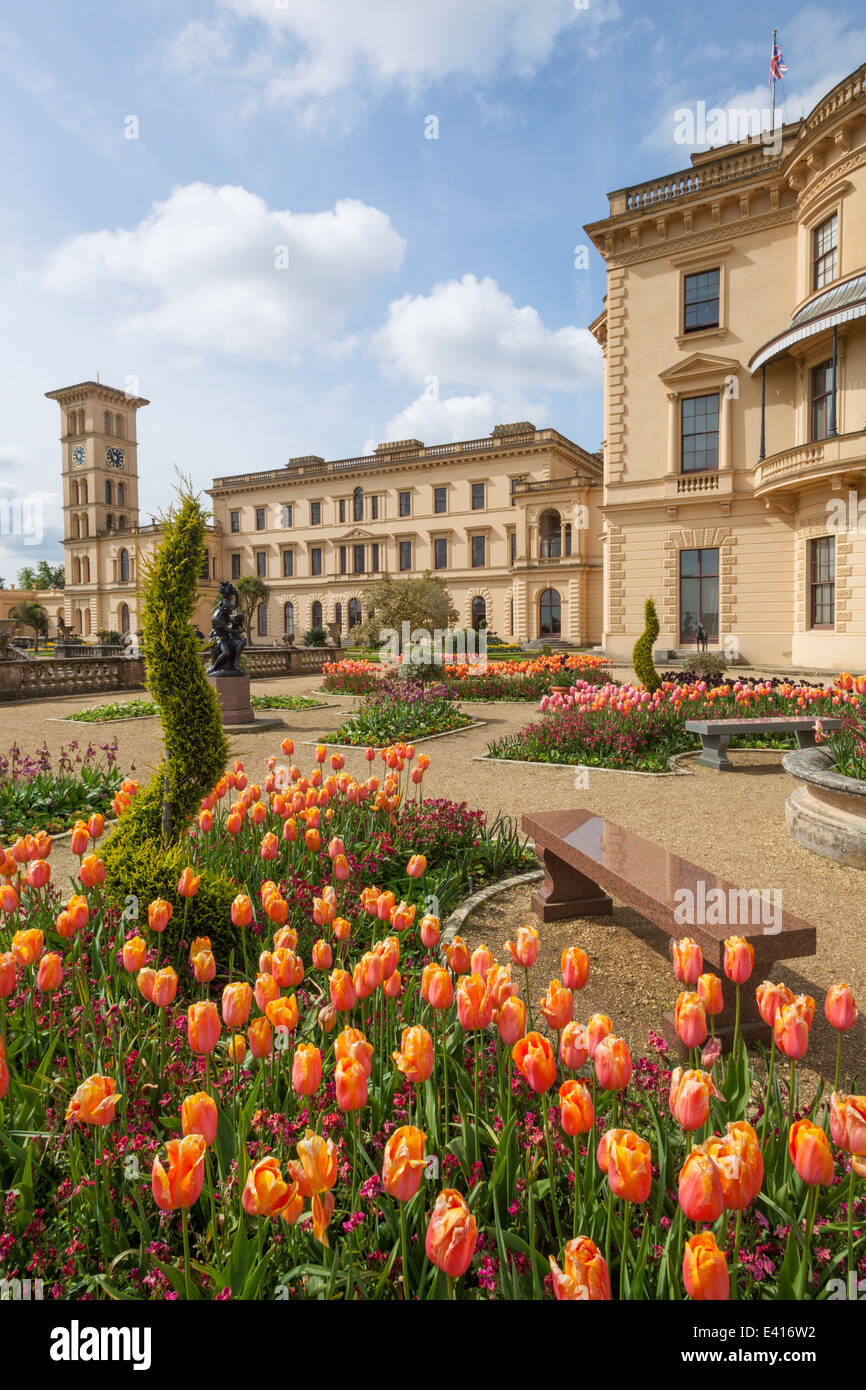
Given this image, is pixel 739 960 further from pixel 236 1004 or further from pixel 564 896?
pixel 564 896

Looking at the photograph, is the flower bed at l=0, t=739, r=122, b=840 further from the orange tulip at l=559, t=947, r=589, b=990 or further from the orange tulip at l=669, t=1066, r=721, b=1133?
the orange tulip at l=669, t=1066, r=721, b=1133

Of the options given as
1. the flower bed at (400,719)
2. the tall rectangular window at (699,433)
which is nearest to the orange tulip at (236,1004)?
the flower bed at (400,719)

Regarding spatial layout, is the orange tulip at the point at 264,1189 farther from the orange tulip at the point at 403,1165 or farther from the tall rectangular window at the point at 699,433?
the tall rectangular window at the point at 699,433

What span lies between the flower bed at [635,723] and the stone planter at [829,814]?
306 centimetres

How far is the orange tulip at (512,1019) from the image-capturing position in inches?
72.1

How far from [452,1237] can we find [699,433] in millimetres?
27097

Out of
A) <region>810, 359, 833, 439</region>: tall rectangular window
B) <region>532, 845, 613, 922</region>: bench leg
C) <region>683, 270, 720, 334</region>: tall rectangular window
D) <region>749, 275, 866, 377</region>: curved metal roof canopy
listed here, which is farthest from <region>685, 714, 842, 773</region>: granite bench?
<region>683, 270, 720, 334</region>: tall rectangular window

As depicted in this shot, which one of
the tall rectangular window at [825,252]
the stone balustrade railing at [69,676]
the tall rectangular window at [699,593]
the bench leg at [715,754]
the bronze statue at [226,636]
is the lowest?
the bench leg at [715,754]

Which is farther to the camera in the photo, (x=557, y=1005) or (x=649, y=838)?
(x=649, y=838)

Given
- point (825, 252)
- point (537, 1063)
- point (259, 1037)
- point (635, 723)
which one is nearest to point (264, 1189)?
point (259, 1037)

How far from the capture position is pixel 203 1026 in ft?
5.97

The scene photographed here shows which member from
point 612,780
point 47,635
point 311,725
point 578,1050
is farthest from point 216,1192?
point 47,635
